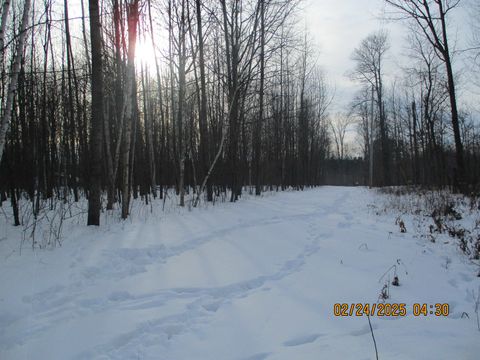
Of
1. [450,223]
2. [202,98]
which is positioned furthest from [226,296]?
[202,98]

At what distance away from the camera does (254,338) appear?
2.54 metres

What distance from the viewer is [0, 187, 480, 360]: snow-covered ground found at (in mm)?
2400

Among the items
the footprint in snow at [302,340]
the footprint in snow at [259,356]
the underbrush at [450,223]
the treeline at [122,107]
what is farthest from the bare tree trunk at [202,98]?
the footprint in snow at [259,356]

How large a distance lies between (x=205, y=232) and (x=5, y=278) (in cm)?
338

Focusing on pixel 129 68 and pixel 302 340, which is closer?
pixel 302 340

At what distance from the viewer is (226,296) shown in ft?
11.0

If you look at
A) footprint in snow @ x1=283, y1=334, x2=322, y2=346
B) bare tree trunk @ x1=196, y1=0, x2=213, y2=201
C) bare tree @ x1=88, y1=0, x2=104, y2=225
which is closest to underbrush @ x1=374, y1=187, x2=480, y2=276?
footprint in snow @ x1=283, y1=334, x2=322, y2=346

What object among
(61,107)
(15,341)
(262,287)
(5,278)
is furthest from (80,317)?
(61,107)

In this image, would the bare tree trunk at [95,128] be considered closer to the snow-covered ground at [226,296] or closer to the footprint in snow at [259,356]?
the snow-covered ground at [226,296]

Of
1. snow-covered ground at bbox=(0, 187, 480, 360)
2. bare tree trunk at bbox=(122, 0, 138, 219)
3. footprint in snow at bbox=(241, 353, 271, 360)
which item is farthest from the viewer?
bare tree trunk at bbox=(122, 0, 138, 219)

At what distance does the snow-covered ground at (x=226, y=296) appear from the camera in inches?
94.5

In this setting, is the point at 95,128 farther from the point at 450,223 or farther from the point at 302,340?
the point at 450,223

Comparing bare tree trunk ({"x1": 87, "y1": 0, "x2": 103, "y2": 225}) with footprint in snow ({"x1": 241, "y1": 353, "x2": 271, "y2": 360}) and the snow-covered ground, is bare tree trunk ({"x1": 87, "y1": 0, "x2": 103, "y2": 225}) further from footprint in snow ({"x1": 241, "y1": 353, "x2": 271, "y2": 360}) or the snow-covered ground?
footprint in snow ({"x1": 241, "y1": 353, "x2": 271, "y2": 360})

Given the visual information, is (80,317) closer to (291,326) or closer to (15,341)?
(15,341)
